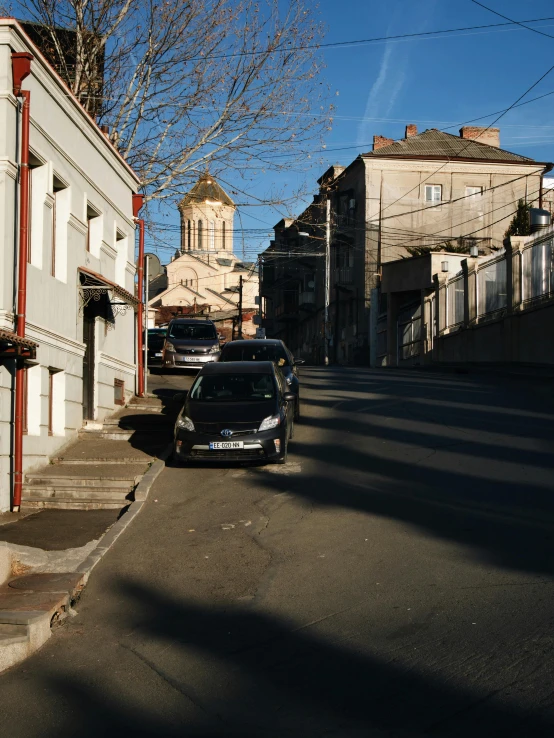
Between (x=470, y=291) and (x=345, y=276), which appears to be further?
(x=345, y=276)

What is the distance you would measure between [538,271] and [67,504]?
16498 mm

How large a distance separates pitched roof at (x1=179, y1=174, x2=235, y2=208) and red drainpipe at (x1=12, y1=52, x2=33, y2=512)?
11.2m

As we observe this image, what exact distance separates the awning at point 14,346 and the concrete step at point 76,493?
2.14 meters

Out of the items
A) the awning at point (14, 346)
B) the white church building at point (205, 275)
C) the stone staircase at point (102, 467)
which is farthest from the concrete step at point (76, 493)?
the white church building at point (205, 275)

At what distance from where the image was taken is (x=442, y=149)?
5741 cm

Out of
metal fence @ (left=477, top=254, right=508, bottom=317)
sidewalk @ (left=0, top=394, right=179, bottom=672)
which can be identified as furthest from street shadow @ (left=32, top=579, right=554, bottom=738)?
metal fence @ (left=477, top=254, right=508, bottom=317)

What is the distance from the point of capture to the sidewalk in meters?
7.68

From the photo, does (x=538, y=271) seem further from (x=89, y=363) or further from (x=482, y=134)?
(x=482, y=134)

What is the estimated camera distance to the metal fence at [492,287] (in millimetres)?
28375

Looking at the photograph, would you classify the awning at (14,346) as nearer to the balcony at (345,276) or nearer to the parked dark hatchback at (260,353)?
the parked dark hatchback at (260,353)

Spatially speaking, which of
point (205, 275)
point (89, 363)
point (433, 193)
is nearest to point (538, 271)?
point (89, 363)

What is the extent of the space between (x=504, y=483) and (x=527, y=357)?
1509cm

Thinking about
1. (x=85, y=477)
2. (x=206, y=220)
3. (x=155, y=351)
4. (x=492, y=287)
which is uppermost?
(x=206, y=220)

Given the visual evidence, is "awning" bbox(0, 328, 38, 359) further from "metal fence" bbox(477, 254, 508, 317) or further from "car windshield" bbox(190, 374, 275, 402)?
"metal fence" bbox(477, 254, 508, 317)
